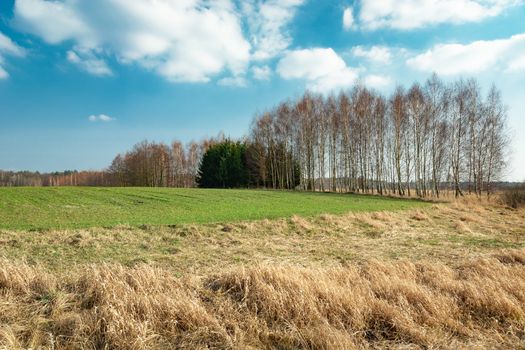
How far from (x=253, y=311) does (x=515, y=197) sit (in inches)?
1324

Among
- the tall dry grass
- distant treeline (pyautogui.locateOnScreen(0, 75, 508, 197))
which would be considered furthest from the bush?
the tall dry grass

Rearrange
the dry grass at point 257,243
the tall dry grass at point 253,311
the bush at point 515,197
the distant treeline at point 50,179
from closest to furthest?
the tall dry grass at point 253,311, the dry grass at point 257,243, the bush at point 515,197, the distant treeline at point 50,179

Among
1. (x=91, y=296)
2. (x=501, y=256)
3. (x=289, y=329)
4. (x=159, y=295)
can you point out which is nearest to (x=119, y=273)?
(x=91, y=296)

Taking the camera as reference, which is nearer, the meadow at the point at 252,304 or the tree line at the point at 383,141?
the meadow at the point at 252,304

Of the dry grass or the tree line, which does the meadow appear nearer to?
the dry grass

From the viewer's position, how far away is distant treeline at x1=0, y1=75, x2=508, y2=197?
119 ft

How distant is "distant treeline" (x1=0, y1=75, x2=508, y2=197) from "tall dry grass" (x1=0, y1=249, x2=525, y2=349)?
35.8 metres

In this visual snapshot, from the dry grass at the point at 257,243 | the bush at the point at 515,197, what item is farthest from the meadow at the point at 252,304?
the bush at the point at 515,197

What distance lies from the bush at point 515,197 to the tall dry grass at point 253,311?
28.6 meters

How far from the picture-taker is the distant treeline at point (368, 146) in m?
36.3

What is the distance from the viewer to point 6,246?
9.80 meters

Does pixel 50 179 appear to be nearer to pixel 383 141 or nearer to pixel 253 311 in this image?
pixel 383 141

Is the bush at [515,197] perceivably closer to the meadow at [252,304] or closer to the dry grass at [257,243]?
the dry grass at [257,243]

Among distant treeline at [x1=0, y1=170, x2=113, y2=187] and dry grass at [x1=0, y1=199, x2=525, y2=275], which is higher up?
distant treeline at [x1=0, y1=170, x2=113, y2=187]
